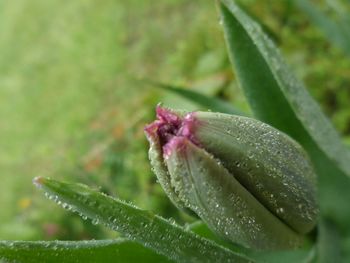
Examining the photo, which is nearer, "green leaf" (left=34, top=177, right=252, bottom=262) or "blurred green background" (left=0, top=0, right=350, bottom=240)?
"green leaf" (left=34, top=177, right=252, bottom=262)

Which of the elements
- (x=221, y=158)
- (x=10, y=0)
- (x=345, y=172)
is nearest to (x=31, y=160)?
(x=10, y=0)

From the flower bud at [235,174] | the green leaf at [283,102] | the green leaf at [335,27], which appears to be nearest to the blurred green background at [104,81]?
the green leaf at [335,27]

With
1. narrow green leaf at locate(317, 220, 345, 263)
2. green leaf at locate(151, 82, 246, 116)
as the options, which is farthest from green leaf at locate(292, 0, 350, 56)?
narrow green leaf at locate(317, 220, 345, 263)

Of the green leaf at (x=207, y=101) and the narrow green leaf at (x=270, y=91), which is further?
the green leaf at (x=207, y=101)

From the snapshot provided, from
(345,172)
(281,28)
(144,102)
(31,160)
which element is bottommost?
(31,160)

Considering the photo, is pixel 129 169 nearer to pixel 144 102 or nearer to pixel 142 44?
pixel 144 102

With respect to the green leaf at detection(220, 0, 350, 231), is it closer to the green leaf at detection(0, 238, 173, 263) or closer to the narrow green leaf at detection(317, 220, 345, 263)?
the narrow green leaf at detection(317, 220, 345, 263)

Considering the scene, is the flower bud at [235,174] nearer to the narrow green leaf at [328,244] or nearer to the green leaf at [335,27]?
the narrow green leaf at [328,244]
